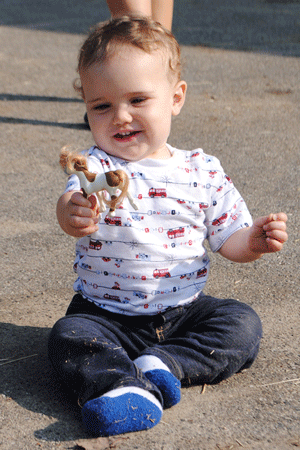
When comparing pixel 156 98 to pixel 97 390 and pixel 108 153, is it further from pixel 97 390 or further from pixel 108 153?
pixel 97 390

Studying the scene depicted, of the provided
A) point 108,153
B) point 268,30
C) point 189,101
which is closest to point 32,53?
point 189,101

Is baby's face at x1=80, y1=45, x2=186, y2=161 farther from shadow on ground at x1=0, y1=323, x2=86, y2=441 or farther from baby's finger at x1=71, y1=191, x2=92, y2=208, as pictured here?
shadow on ground at x1=0, y1=323, x2=86, y2=441

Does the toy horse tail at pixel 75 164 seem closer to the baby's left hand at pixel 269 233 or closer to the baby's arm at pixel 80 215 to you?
the baby's arm at pixel 80 215

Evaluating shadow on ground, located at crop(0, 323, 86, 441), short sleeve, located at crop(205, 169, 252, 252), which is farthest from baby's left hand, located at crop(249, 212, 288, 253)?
shadow on ground, located at crop(0, 323, 86, 441)

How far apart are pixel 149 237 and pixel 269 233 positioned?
0.36 meters

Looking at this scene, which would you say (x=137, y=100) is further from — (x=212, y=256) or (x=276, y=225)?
(x=212, y=256)

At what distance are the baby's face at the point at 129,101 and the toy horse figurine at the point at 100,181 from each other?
0.61ft

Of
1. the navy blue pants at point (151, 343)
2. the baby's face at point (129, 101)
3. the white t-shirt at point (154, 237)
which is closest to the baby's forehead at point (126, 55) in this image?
the baby's face at point (129, 101)

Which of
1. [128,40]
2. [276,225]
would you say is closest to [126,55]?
[128,40]

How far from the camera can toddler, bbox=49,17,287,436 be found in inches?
72.4

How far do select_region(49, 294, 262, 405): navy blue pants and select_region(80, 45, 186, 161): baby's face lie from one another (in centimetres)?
50

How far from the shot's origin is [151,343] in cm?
197

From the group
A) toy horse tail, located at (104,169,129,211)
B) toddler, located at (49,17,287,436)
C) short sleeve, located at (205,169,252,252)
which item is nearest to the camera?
toy horse tail, located at (104,169,129,211)

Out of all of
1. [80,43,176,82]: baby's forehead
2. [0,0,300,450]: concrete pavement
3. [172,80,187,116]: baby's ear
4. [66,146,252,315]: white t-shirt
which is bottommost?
[0,0,300,450]: concrete pavement
